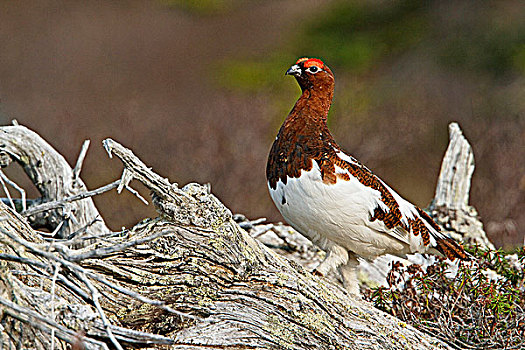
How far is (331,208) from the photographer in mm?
2125

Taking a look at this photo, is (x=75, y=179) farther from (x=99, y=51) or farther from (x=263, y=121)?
(x=99, y=51)

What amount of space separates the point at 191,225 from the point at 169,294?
22 centimetres

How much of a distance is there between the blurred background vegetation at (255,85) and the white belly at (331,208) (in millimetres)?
2828

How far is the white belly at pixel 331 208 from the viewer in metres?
2.12

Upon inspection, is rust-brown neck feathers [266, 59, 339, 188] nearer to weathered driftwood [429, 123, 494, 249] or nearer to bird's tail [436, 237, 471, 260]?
bird's tail [436, 237, 471, 260]

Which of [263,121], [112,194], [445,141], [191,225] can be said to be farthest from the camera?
[445,141]

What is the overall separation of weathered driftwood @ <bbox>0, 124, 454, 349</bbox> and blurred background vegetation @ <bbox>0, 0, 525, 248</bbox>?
121 inches

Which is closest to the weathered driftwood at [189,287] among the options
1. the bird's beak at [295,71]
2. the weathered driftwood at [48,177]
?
the bird's beak at [295,71]

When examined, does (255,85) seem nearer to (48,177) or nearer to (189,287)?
(48,177)

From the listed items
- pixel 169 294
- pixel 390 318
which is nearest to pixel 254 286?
pixel 169 294

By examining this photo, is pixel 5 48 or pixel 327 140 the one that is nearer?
pixel 327 140

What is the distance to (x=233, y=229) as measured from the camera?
75.8 inches

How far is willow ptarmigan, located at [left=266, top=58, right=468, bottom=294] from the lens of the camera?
2.13 m

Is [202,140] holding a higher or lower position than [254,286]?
higher
